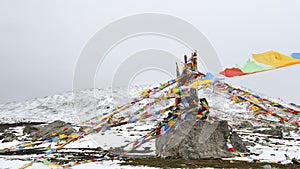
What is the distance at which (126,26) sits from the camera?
629 inches

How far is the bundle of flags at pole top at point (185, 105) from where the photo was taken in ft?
26.0

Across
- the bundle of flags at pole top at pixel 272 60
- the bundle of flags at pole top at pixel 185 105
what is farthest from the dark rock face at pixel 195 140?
the bundle of flags at pole top at pixel 272 60

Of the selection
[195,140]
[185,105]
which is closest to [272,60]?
[185,105]

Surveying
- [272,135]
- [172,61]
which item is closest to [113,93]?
[272,135]

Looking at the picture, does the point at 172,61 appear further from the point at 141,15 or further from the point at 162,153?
the point at 162,153

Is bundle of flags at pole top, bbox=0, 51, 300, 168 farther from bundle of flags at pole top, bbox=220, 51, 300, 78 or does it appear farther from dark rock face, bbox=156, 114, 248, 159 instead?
dark rock face, bbox=156, 114, 248, 159

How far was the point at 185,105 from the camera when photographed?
1549cm

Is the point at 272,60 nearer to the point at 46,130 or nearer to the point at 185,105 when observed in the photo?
the point at 185,105

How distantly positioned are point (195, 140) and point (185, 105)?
7.02 feet

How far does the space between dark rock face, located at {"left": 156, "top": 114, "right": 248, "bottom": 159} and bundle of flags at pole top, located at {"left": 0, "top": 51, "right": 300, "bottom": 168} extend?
52 cm

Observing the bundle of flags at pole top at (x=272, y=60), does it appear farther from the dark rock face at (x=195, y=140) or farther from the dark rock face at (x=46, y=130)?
the dark rock face at (x=46, y=130)

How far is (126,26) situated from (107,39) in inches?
59.8

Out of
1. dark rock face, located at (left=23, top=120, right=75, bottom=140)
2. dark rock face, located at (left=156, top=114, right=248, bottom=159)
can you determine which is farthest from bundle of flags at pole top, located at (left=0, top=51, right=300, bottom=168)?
dark rock face, located at (left=23, top=120, right=75, bottom=140)

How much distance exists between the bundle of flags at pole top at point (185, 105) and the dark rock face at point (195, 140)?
52 centimetres
